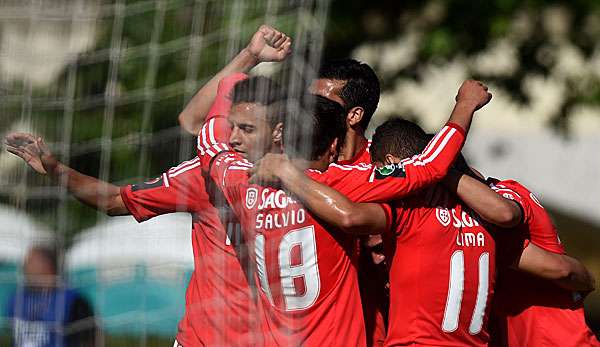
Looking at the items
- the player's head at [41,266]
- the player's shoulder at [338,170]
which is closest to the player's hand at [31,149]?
the player's head at [41,266]

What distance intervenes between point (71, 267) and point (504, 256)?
5.38 ft

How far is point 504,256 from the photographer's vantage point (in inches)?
175

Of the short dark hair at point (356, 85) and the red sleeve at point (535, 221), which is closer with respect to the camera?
the red sleeve at point (535, 221)

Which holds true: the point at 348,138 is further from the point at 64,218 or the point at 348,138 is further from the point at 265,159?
the point at 64,218

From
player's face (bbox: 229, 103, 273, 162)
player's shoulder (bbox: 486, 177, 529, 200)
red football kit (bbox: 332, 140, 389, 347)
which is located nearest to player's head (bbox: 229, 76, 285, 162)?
player's face (bbox: 229, 103, 273, 162)

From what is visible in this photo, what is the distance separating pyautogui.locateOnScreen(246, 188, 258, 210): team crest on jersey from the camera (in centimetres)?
424

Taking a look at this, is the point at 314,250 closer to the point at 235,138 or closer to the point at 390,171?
the point at 390,171

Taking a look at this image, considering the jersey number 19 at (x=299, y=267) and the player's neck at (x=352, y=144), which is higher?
the player's neck at (x=352, y=144)

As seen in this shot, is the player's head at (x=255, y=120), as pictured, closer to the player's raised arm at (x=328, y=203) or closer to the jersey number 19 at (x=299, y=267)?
the player's raised arm at (x=328, y=203)

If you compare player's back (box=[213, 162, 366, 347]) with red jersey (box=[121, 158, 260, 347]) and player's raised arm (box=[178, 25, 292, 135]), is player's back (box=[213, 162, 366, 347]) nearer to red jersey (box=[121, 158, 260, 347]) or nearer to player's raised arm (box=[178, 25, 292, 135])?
red jersey (box=[121, 158, 260, 347])

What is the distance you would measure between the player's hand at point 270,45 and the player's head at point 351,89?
0.21 m

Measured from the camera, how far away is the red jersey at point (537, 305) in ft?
14.7

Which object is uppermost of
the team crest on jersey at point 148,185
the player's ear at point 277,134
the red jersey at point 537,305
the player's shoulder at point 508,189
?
the player's ear at point 277,134

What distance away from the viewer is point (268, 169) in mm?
4117
